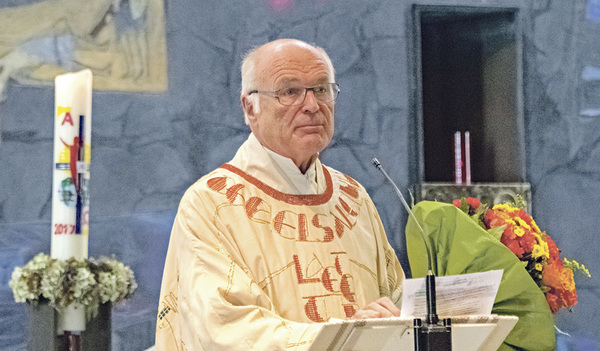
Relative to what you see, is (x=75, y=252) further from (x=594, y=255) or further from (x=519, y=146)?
(x=594, y=255)

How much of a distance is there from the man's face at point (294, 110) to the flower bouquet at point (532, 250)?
1.87 feet

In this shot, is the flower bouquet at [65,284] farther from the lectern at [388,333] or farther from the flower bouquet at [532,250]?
the flower bouquet at [532,250]

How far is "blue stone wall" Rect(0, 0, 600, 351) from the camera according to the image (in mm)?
4062

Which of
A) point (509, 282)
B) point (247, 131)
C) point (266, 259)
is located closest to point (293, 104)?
point (266, 259)

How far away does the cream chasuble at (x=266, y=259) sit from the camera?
2.05 meters

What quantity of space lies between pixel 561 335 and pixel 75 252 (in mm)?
3280

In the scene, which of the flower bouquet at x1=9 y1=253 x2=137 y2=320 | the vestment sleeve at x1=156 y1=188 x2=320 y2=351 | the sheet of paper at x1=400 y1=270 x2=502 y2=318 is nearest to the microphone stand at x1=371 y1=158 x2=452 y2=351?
the sheet of paper at x1=400 y1=270 x2=502 y2=318

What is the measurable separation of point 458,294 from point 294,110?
90 centimetres

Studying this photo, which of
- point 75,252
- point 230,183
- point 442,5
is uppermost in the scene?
point 442,5

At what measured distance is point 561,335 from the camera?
4.75 m

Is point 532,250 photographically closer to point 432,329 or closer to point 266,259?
point 266,259

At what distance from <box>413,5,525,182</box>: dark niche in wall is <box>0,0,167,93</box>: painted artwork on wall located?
5.17 feet

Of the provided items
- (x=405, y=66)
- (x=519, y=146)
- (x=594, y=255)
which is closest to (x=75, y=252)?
(x=405, y=66)

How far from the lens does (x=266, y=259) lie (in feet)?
7.62
